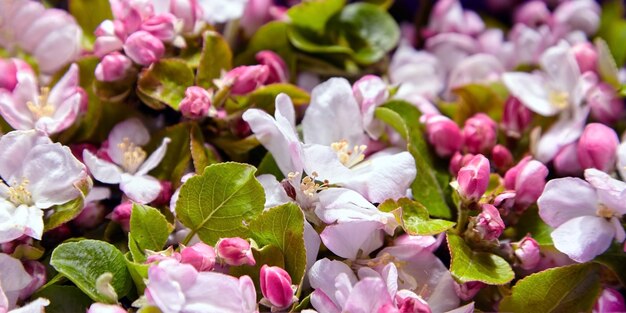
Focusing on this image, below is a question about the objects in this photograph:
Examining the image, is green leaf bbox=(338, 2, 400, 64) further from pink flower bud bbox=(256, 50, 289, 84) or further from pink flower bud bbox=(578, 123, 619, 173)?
pink flower bud bbox=(578, 123, 619, 173)

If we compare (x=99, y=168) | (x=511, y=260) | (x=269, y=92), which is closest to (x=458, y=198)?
(x=511, y=260)

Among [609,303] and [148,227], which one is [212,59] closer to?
[148,227]

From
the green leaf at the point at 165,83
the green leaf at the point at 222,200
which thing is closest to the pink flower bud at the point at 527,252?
the green leaf at the point at 222,200

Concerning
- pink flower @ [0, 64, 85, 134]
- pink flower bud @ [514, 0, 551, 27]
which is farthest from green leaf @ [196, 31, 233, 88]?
pink flower bud @ [514, 0, 551, 27]

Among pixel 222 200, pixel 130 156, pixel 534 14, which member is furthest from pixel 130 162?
pixel 534 14

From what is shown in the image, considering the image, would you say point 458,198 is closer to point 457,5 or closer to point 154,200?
point 154,200

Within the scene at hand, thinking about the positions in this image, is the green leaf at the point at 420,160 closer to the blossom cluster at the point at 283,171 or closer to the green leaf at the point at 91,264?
the blossom cluster at the point at 283,171
